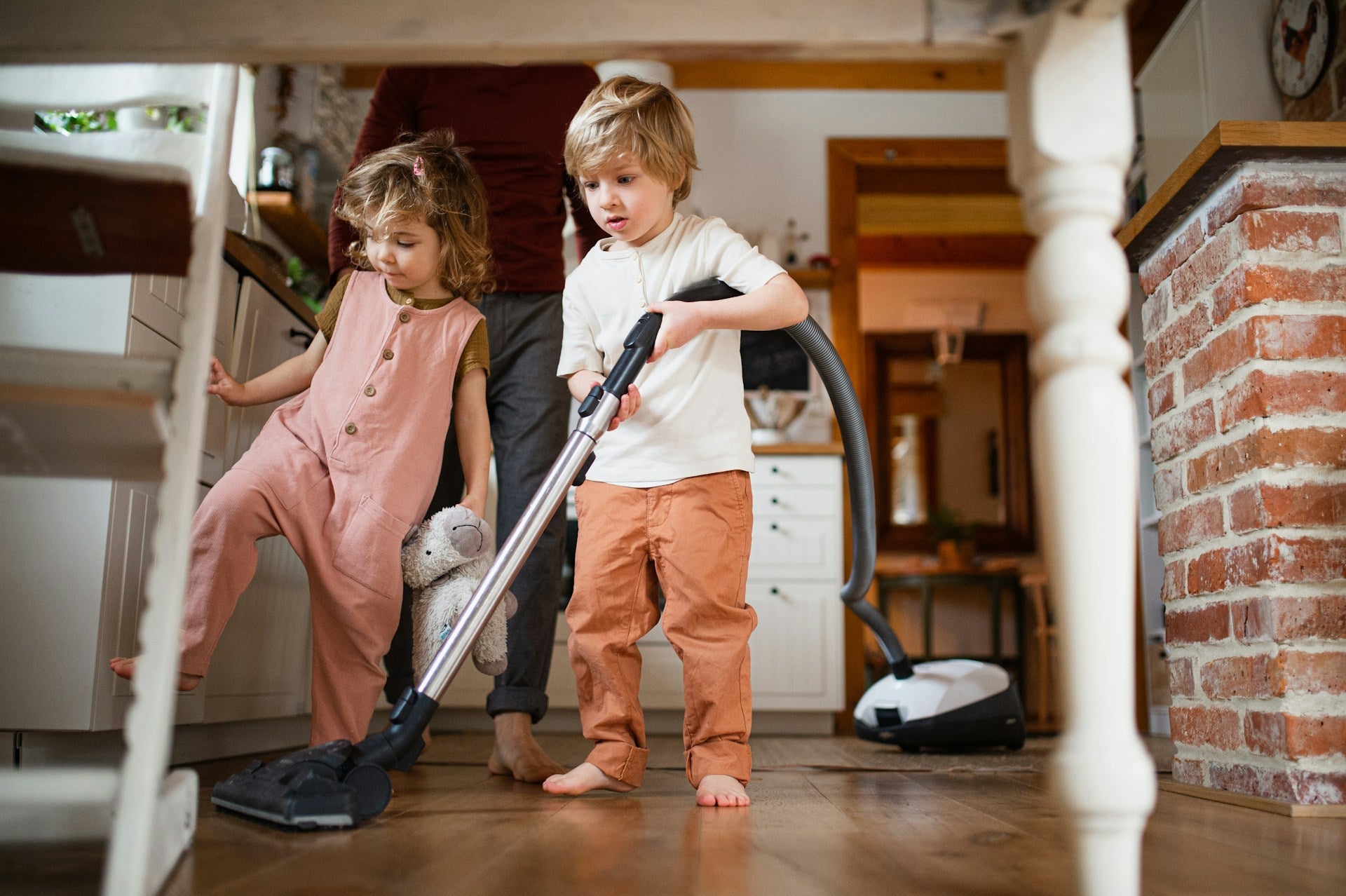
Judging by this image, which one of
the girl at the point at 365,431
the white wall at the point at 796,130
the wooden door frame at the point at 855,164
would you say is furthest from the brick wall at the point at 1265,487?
the white wall at the point at 796,130

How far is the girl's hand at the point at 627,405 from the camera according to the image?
55.1 inches

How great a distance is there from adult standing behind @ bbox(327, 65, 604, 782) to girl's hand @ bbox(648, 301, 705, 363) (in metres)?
0.45

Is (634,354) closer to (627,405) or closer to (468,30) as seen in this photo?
(627,405)

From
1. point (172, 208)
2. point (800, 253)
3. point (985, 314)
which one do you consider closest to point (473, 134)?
point (172, 208)

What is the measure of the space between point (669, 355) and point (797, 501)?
2.06 m

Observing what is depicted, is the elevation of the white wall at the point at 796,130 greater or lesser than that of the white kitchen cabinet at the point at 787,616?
greater

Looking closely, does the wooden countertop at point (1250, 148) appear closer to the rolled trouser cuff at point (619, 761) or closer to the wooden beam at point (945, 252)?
the rolled trouser cuff at point (619, 761)

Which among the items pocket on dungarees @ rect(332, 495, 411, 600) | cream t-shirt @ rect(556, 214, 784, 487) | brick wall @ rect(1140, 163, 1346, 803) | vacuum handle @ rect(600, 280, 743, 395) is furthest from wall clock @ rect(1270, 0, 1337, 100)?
pocket on dungarees @ rect(332, 495, 411, 600)

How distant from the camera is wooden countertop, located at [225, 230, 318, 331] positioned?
1.86 m

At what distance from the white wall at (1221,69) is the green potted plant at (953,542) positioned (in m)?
2.98

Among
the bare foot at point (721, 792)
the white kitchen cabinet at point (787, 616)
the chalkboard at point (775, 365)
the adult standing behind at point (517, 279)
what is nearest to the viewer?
the bare foot at point (721, 792)

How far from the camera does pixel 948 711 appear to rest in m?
2.54

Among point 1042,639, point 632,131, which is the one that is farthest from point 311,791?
point 1042,639

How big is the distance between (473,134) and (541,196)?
0.17m
